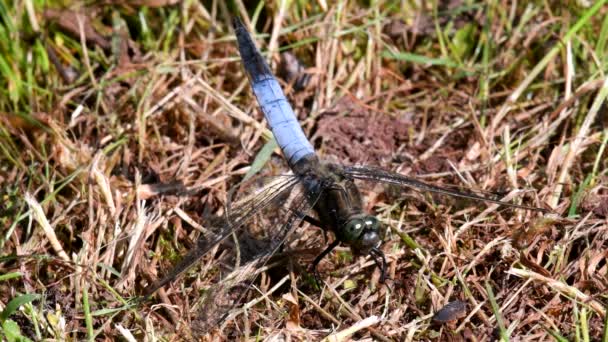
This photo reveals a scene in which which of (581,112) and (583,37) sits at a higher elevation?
(583,37)

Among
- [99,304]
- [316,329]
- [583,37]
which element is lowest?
[316,329]

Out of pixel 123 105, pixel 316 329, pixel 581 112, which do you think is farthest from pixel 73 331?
pixel 581 112

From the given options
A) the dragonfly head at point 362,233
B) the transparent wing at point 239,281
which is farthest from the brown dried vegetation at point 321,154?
the dragonfly head at point 362,233

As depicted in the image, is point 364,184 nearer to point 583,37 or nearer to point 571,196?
point 571,196

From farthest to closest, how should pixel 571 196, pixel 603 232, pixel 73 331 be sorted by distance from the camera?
pixel 571 196 < pixel 603 232 < pixel 73 331

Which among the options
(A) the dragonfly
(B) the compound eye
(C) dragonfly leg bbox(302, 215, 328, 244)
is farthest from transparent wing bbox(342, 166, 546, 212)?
(B) the compound eye

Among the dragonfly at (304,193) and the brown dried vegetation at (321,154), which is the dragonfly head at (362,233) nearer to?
the dragonfly at (304,193)

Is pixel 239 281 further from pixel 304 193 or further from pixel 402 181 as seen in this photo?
pixel 402 181

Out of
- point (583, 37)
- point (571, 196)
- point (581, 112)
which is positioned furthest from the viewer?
point (583, 37)
